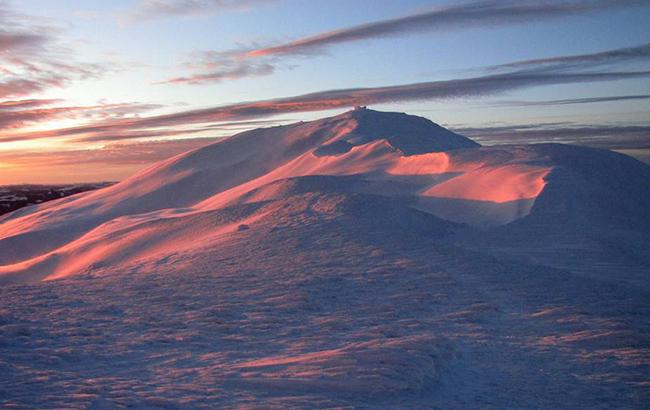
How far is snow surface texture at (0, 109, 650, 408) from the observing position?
591 centimetres

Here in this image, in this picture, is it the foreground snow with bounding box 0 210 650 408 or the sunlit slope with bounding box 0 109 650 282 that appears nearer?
the foreground snow with bounding box 0 210 650 408

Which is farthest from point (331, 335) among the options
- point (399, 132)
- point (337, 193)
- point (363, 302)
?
point (399, 132)

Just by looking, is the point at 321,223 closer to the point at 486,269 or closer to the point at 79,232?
the point at 486,269

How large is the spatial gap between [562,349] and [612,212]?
35.8 ft

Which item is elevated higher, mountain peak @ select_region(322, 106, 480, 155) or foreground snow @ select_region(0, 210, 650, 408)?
mountain peak @ select_region(322, 106, 480, 155)

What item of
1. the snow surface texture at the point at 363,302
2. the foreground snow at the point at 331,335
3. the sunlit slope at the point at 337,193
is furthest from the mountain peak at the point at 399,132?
the foreground snow at the point at 331,335

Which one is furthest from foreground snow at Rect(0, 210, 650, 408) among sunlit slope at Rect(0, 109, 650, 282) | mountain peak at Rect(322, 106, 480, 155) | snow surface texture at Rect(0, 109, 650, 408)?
mountain peak at Rect(322, 106, 480, 155)

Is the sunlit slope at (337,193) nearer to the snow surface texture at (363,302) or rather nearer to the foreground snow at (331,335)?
the snow surface texture at (363,302)

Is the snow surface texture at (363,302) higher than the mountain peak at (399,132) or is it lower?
lower

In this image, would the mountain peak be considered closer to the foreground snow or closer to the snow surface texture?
the snow surface texture

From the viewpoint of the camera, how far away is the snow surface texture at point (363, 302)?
591cm

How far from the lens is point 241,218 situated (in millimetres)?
16484

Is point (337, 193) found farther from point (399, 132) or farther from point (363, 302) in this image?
point (399, 132)

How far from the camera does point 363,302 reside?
9000 millimetres
